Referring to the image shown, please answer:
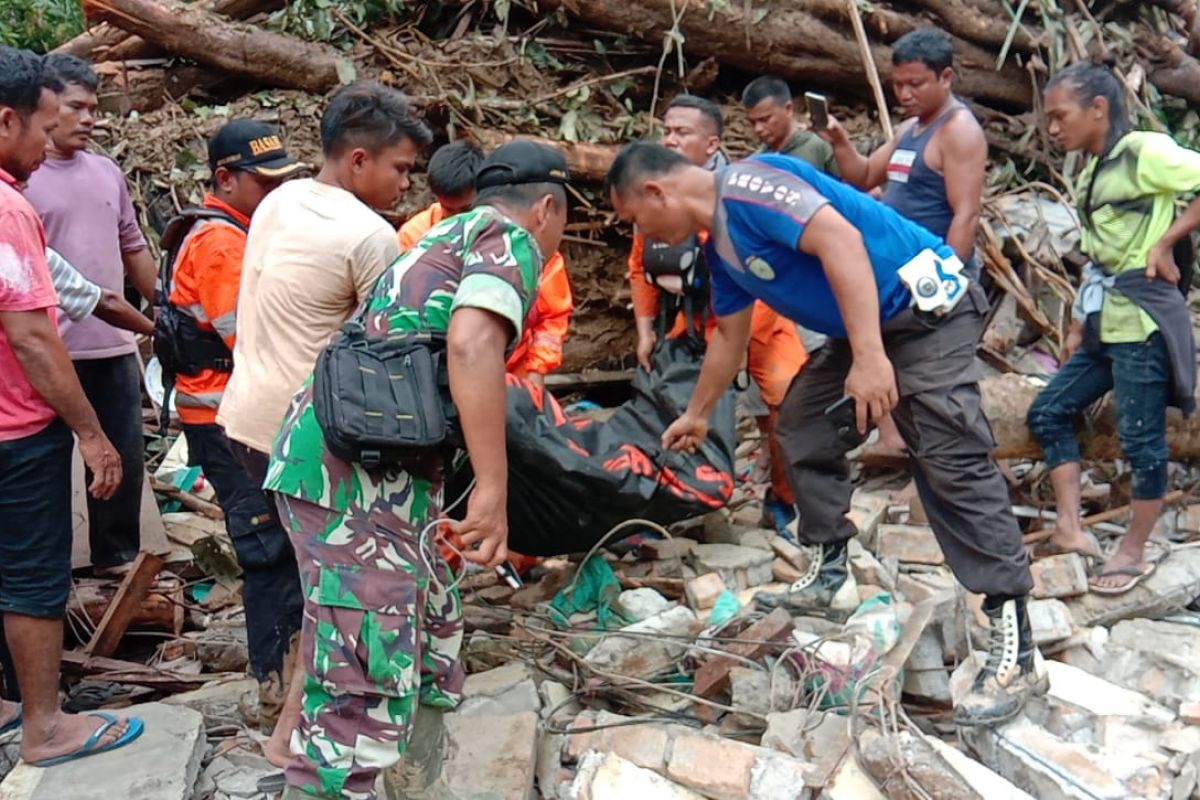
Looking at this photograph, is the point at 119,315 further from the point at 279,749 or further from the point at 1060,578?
the point at 1060,578

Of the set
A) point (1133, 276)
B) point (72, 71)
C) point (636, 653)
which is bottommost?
point (636, 653)

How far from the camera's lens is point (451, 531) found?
2547 mm

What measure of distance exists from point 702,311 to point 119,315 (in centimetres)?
252

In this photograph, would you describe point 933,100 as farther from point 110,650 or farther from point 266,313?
point 110,650

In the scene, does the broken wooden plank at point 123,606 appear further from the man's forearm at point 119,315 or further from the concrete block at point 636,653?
the concrete block at point 636,653

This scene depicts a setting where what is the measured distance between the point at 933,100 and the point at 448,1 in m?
3.57

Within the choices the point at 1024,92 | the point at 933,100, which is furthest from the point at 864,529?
the point at 1024,92

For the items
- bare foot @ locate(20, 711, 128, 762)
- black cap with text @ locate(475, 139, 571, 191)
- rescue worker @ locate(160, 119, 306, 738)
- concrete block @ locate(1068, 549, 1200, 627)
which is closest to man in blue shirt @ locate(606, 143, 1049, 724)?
black cap with text @ locate(475, 139, 571, 191)

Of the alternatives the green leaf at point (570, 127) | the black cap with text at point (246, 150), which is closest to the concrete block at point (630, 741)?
the black cap with text at point (246, 150)

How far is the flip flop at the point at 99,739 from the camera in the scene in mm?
3070

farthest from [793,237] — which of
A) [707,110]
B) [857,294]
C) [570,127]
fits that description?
[570,127]

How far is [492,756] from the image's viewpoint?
3.09 meters

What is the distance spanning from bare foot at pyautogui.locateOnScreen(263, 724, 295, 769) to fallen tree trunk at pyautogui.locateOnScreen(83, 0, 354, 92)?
14.8 feet

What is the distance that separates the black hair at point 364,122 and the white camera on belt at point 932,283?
5.61 ft
